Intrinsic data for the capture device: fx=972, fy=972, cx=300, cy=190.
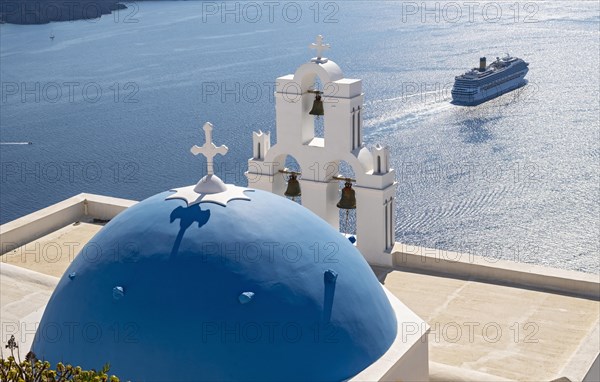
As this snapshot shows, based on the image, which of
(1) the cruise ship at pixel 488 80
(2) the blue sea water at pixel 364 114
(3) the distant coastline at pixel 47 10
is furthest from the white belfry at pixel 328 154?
(3) the distant coastline at pixel 47 10

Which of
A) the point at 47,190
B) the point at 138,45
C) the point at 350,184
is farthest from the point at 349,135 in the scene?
the point at 138,45

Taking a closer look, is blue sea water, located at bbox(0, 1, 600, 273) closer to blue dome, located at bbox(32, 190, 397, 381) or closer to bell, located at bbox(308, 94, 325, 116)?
bell, located at bbox(308, 94, 325, 116)

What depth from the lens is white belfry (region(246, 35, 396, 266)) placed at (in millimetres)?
16078

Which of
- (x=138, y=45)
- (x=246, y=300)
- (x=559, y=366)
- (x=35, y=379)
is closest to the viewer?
(x=35, y=379)

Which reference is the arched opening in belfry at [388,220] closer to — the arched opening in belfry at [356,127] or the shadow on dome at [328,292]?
the arched opening in belfry at [356,127]

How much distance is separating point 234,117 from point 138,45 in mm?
18991

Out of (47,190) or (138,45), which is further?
(138,45)

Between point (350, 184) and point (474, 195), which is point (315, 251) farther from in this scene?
point (474, 195)

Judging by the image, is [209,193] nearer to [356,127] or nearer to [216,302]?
[216,302]

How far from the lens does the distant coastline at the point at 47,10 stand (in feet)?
234

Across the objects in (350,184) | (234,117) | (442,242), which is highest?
(350,184)

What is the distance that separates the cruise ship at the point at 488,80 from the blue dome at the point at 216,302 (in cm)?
4898

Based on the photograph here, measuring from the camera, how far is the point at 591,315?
15.0 meters

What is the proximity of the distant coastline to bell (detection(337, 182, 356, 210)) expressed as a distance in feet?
194
